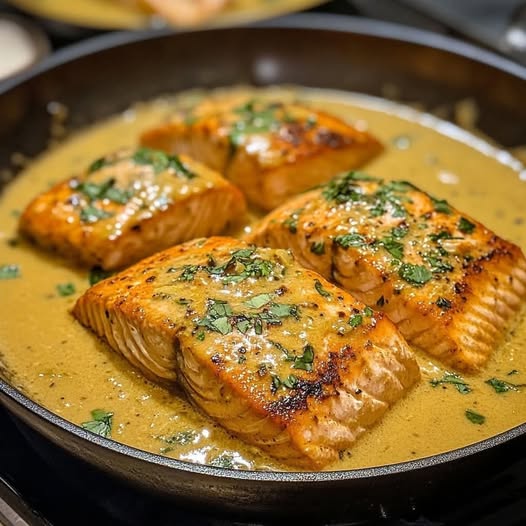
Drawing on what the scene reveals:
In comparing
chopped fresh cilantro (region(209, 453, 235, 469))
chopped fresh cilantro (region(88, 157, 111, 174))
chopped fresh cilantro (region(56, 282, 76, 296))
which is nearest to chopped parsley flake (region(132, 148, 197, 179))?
chopped fresh cilantro (region(88, 157, 111, 174))

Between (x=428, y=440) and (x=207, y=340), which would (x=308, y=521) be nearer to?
(x=428, y=440)

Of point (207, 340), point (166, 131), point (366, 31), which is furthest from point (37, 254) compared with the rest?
point (366, 31)

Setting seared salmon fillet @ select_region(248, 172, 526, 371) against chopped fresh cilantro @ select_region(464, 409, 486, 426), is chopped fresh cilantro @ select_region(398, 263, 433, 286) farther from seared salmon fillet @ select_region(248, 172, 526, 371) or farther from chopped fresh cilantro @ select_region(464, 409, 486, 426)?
chopped fresh cilantro @ select_region(464, 409, 486, 426)

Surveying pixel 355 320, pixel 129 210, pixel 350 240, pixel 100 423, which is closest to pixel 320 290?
pixel 355 320

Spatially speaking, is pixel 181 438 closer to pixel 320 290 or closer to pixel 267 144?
pixel 320 290

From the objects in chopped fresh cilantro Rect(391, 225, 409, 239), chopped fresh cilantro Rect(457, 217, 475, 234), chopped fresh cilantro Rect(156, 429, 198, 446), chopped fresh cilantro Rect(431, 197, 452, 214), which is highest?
chopped fresh cilantro Rect(431, 197, 452, 214)

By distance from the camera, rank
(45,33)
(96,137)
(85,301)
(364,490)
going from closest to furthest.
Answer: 1. (364,490)
2. (85,301)
3. (96,137)
4. (45,33)

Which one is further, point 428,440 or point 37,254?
point 37,254
